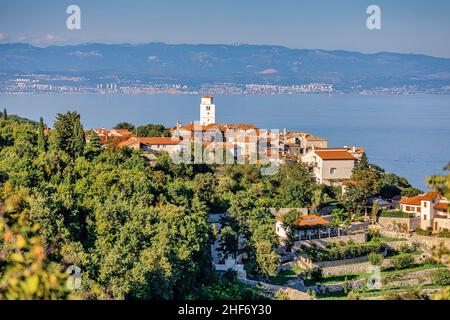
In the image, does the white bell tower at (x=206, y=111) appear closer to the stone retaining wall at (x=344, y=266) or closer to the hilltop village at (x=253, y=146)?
the hilltop village at (x=253, y=146)

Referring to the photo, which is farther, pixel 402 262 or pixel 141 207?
pixel 402 262

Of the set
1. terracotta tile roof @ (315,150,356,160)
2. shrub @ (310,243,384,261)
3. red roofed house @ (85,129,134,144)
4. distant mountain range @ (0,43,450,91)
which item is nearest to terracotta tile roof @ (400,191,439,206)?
shrub @ (310,243,384,261)

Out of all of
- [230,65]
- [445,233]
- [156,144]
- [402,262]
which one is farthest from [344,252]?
[230,65]

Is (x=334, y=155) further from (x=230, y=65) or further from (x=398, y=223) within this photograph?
(x=230, y=65)

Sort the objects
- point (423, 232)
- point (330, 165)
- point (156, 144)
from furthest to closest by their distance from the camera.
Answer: point (156, 144) → point (330, 165) → point (423, 232)

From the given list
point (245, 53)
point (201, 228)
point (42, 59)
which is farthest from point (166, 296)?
point (245, 53)
